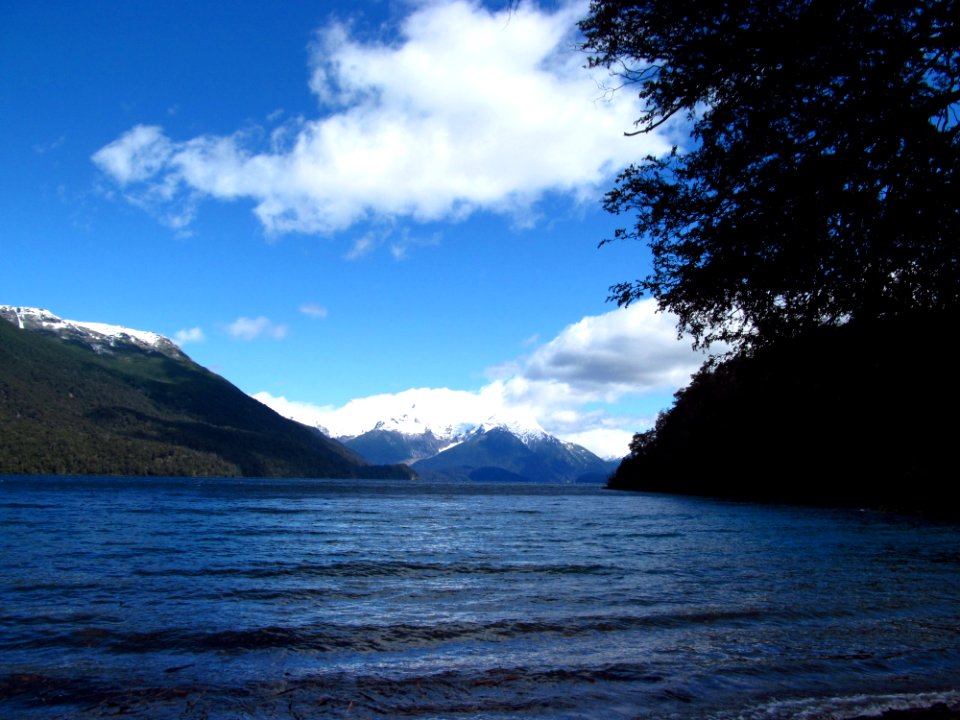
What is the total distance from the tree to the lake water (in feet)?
17.4

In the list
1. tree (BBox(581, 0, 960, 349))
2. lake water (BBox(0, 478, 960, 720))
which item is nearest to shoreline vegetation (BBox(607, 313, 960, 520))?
tree (BBox(581, 0, 960, 349))

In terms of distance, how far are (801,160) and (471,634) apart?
9763mm

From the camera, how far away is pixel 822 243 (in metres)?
7.55

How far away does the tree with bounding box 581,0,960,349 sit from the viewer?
23.0ft

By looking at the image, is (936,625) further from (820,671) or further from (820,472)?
(820,472)

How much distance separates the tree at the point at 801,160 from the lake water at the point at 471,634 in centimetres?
529

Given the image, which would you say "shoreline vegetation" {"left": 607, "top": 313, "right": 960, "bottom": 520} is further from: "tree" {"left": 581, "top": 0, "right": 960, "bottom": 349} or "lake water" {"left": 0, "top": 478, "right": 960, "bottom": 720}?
"lake water" {"left": 0, "top": 478, "right": 960, "bottom": 720}

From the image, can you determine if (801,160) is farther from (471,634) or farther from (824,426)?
(824,426)

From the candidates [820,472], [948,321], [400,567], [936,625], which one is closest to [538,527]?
[400,567]

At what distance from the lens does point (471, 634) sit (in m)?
12.6

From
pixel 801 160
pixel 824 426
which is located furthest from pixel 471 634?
pixel 824 426

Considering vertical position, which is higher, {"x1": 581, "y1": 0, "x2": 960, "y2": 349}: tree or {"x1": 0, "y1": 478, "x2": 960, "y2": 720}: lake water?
{"x1": 581, "y1": 0, "x2": 960, "y2": 349}: tree

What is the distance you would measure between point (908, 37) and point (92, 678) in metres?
13.2

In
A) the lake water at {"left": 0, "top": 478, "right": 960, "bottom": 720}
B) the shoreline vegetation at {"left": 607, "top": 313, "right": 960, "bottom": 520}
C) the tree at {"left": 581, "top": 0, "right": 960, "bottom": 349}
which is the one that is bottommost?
the lake water at {"left": 0, "top": 478, "right": 960, "bottom": 720}
